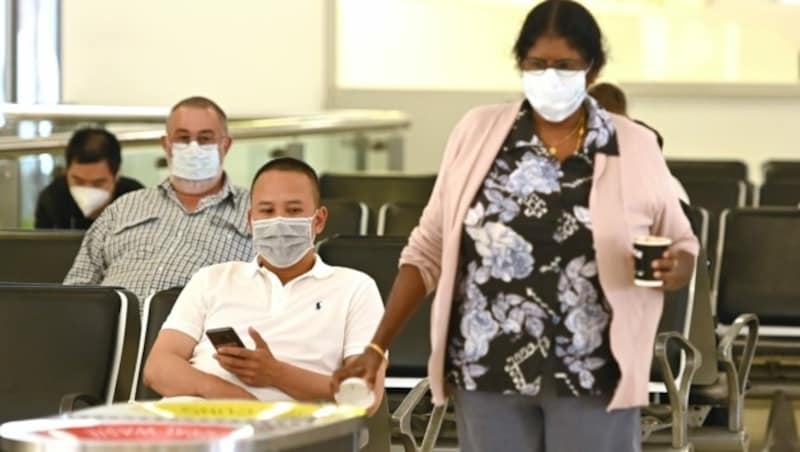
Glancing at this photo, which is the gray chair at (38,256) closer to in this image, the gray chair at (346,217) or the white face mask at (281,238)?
the gray chair at (346,217)

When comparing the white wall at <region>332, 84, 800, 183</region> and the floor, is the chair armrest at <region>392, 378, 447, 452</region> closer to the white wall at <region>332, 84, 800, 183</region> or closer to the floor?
the floor

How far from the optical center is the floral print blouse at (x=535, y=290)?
3654 millimetres

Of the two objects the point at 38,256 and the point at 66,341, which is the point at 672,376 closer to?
the point at 66,341

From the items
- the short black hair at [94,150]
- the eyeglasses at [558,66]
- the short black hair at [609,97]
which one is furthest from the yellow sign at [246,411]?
the short black hair at [94,150]

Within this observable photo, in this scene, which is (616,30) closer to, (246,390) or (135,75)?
(135,75)

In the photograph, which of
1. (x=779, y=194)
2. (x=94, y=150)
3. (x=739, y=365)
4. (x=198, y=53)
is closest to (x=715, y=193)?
(x=779, y=194)

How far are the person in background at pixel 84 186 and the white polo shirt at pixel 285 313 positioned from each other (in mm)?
2530

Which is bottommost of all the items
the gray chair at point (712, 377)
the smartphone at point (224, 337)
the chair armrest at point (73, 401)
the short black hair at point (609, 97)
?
the gray chair at point (712, 377)

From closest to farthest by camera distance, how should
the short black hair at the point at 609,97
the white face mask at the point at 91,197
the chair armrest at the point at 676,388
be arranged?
1. the chair armrest at the point at 676,388
2. the short black hair at the point at 609,97
3. the white face mask at the point at 91,197

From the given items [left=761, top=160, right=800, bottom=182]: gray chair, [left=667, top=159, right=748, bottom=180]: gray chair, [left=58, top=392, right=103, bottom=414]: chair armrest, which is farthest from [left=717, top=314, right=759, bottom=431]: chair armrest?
[left=761, top=160, right=800, bottom=182]: gray chair

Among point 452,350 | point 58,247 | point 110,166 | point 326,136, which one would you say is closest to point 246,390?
point 452,350

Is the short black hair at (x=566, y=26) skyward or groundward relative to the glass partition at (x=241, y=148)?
skyward

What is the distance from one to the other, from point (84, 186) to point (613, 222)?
390 cm

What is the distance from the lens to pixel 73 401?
4648 mm
